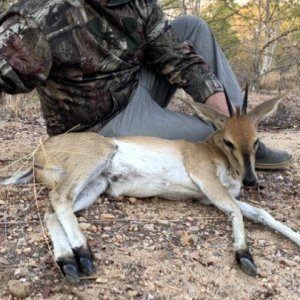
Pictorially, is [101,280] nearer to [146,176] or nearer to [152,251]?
[152,251]

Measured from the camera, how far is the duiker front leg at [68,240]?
9.89 ft

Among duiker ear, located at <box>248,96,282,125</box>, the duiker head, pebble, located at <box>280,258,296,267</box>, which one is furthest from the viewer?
duiker ear, located at <box>248,96,282,125</box>

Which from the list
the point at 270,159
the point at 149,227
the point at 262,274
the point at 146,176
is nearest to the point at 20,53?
the point at 146,176

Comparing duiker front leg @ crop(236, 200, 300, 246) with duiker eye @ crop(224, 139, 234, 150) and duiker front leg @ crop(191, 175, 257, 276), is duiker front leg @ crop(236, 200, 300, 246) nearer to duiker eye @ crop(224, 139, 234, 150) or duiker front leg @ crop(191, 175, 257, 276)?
duiker front leg @ crop(191, 175, 257, 276)

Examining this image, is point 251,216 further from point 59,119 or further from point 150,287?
point 59,119

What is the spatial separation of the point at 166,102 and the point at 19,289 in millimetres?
3200

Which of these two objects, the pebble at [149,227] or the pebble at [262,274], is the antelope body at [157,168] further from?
the pebble at [149,227]

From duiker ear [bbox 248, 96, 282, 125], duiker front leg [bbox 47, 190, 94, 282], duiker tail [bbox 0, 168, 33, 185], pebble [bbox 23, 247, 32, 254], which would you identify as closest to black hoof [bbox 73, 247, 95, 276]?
duiker front leg [bbox 47, 190, 94, 282]

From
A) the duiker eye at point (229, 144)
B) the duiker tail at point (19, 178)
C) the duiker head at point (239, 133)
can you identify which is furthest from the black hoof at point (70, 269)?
the duiker eye at point (229, 144)

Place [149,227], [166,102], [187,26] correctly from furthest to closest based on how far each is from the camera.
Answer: [166,102], [187,26], [149,227]

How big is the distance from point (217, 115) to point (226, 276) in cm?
177

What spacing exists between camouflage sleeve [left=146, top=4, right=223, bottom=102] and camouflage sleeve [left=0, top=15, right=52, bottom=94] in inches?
45.8

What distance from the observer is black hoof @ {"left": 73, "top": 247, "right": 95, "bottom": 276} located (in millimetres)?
3027

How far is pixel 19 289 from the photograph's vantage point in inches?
112
